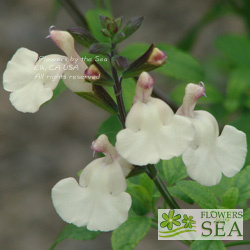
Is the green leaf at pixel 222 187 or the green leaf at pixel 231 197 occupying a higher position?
the green leaf at pixel 222 187

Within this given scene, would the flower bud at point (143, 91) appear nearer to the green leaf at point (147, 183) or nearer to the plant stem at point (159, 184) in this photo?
the plant stem at point (159, 184)

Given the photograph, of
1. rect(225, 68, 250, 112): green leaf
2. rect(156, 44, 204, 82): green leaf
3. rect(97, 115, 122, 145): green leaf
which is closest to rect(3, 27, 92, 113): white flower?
rect(97, 115, 122, 145): green leaf

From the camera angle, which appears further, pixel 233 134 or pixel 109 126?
pixel 109 126

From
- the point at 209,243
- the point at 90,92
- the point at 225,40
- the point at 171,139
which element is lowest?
the point at 209,243

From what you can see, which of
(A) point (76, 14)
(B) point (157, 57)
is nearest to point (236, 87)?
(A) point (76, 14)

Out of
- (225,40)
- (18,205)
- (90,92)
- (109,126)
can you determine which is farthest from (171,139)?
(18,205)

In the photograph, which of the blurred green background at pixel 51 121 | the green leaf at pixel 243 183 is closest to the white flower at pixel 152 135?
the green leaf at pixel 243 183

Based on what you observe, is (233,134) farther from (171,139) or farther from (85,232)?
(85,232)
